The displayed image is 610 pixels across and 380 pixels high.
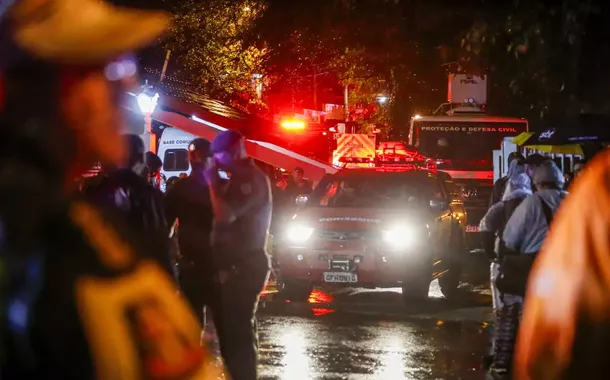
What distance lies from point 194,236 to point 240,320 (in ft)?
2.49

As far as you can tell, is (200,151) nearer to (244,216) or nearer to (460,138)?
(244,216)

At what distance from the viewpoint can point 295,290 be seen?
1368 centimetres

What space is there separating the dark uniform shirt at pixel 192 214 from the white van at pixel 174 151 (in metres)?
20.3

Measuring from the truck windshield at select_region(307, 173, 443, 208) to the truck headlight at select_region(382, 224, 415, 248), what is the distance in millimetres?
734

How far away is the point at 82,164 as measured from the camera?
392 centimetres

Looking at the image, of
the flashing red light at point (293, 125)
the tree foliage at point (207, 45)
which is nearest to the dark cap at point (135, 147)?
the flashing red light at point (293, 125)

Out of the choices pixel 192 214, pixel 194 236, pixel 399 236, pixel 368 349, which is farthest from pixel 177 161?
pixel 194 236

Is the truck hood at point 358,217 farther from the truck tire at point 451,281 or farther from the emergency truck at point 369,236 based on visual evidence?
the truck tire at point 451,281

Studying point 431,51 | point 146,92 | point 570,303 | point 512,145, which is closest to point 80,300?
point 570,303

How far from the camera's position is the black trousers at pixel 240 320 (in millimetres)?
6879

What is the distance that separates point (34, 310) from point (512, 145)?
734 inches

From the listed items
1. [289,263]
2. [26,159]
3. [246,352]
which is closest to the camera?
[26,159]

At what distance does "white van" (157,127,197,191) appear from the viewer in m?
27.8

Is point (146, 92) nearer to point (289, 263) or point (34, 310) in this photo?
point (289, 263)
